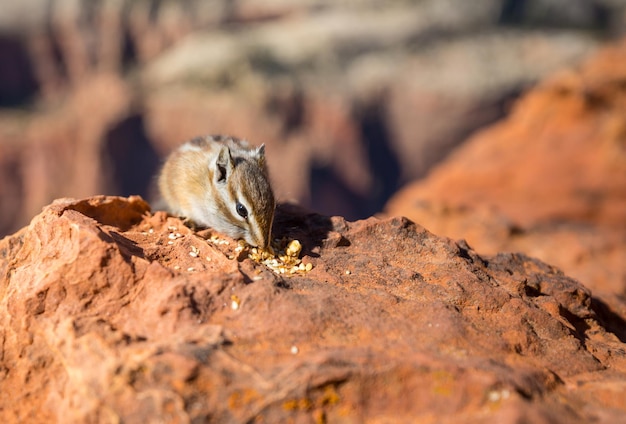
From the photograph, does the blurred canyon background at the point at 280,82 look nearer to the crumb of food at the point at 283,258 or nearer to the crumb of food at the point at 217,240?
the crumb of food at the point at 217,240

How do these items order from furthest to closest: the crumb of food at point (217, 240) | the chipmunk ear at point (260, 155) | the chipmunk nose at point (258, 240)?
the chipmunk ear at point (260, 155)
the crumb of food at point (217, 240)
the chipmunk nose at point (258, 240)

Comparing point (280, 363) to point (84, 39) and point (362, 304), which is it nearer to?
point (362, 304)

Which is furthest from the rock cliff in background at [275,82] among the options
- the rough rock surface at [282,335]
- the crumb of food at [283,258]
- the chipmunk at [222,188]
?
the rough rock surface at [282,335]

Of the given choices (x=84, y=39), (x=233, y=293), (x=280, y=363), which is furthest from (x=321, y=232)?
(x=84, y=39)

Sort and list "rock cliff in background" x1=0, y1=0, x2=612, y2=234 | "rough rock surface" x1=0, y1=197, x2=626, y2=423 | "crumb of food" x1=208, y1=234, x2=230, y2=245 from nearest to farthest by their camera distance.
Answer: "rough rock surface" x1=0, y1=197, x2=626, y2=423
"crumb of food" x1=208, y1=234, x2=230, y2=245
"rock cliff in background" x1=0, y1=0, x2=612, y2=234

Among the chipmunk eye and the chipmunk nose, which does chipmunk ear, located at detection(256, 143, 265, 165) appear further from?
the chipmunk nose

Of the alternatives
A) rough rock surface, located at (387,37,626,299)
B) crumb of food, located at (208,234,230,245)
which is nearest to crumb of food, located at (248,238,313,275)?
crumb of food, located at (208,234,230,245)
